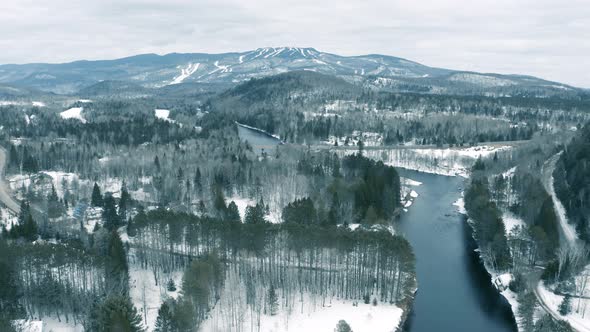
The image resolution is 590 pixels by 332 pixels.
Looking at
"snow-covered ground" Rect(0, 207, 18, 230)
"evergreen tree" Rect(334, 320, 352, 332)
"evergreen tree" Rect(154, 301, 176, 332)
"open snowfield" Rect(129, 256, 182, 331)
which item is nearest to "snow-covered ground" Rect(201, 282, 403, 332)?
"evergreen tree" Rect(334, 320, 352, 332)

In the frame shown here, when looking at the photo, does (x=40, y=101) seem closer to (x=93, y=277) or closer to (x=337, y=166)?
(x=337, y=166)

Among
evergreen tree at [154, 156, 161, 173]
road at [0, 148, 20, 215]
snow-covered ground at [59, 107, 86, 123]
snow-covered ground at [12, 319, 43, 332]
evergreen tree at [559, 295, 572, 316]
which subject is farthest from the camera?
snow-covered ground at [59, 107, 86, 123]

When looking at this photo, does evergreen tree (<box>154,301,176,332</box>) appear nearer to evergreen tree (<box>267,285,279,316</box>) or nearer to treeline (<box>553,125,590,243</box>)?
evergreen tree (<box>267,285,279,316</box>)

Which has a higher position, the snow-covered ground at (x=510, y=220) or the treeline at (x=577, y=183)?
the treeline at (x=577, y=183)

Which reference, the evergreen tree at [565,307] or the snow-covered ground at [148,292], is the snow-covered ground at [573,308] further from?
the snow-covered ground at [148,292]

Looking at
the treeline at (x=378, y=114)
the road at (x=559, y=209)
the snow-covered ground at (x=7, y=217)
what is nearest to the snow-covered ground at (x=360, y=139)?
the treeline at (x=378, y=114)

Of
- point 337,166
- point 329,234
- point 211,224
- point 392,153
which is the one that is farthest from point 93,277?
point 392,153

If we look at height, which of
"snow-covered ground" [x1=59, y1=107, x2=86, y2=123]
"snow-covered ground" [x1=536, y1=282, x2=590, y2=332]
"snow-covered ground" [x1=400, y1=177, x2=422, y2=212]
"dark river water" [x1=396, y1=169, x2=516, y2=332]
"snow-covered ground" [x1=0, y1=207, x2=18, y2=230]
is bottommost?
"dark river water" [x1=396, y1=169, x2=516, y2=332]
